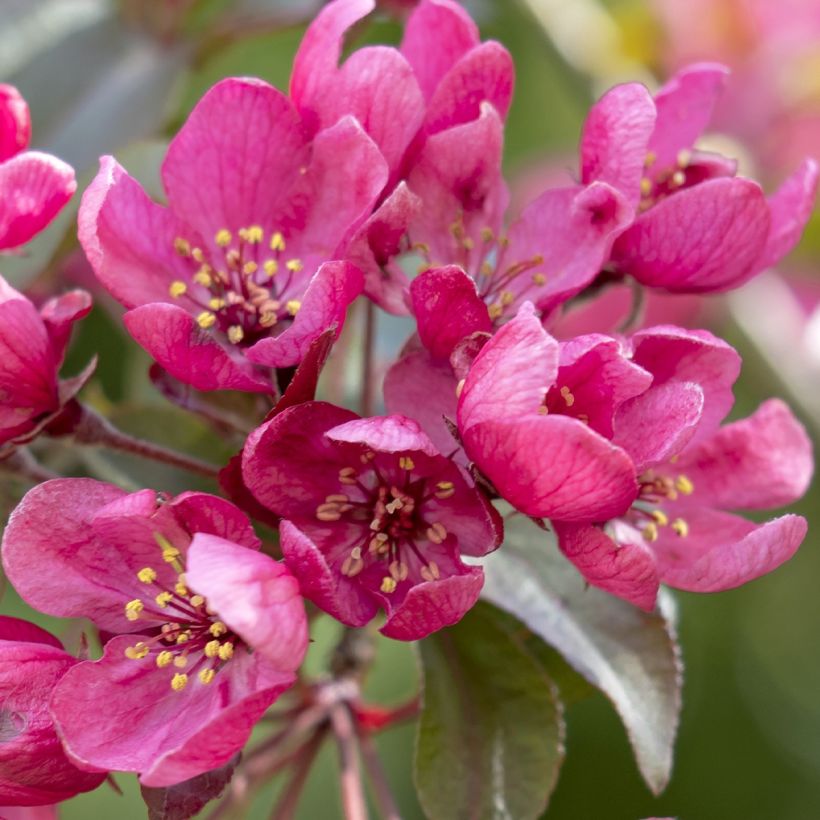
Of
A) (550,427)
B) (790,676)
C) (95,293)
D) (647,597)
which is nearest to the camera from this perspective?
(550,427)

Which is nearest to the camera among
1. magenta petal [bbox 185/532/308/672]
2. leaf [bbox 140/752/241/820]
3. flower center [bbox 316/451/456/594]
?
magenta petal [bbox 185/532/308/672]

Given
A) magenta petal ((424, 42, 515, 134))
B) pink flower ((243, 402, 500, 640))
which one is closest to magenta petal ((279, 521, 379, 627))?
pink flower ((243, 402, 500, 640))

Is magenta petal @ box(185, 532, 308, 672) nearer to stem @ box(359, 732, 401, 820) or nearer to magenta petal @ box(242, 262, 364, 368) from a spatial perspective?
magenta petal @ box(242, 262, 364, 368)

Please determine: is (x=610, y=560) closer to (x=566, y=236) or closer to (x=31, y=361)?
(x=566, y=236)

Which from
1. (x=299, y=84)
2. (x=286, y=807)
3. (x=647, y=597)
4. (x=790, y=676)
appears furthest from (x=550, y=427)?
(x=790, y=676)

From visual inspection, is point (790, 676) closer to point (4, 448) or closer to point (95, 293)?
point (95, 293)

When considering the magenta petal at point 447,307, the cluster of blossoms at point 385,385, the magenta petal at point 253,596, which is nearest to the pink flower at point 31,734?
the cluster of blossoms at point 385,385
